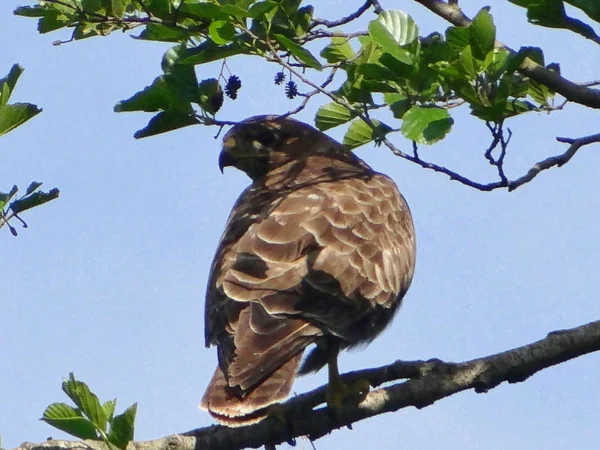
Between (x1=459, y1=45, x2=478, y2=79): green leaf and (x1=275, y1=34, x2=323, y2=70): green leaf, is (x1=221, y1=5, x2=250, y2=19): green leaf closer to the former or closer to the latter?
(x1=275, y1=34, x2=323, y2=70): green leaf

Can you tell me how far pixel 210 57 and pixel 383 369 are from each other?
190cm

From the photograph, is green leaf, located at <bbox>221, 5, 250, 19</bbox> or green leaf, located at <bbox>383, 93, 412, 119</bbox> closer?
green leaf, located at <bbox>221, 5, 250, 19</bbox>

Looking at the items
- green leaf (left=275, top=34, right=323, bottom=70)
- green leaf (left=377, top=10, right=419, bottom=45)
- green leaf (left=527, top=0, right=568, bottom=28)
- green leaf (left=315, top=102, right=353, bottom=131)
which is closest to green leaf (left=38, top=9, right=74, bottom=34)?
green leaf (left=275, top=34, right=323, bottom=70)

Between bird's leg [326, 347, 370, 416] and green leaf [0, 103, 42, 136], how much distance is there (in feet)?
6.85

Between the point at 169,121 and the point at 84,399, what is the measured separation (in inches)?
52.0

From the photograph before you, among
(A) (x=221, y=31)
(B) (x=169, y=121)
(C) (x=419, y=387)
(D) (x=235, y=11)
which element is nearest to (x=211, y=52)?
(A) (x=221, y=31)

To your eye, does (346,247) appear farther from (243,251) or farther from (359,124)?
(359,124)

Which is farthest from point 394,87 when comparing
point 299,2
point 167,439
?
point 167,439

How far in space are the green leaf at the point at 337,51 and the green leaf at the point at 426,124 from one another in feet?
3.07

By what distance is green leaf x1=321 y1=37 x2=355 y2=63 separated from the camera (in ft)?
14.9

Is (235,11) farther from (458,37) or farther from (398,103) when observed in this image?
(458,37)

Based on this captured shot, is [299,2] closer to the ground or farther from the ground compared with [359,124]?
farther from the ground

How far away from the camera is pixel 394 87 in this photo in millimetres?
3822

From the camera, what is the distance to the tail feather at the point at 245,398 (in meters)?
4.45
